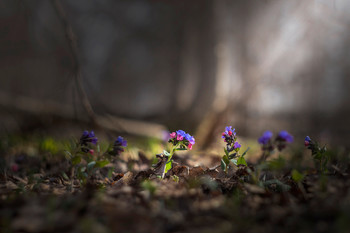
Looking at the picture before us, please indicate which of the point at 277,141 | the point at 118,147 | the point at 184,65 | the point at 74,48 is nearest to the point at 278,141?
the point at 277,141

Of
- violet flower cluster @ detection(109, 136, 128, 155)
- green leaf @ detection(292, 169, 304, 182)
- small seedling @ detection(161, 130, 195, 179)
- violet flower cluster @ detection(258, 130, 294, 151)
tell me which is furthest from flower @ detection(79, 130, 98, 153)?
green leaf @ detection(292, 169, 304, 182)

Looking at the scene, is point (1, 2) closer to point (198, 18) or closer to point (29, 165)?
point (198, 18)

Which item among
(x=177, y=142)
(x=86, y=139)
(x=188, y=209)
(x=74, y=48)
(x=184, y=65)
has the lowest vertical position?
(x=188, y=209)

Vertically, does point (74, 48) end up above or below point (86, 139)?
above

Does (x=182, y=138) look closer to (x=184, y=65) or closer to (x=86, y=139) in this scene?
(x=86, y=139)

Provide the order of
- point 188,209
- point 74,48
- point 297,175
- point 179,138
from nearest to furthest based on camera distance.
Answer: point 188,209 < point 297,175 < point 179,138 < point 74,48

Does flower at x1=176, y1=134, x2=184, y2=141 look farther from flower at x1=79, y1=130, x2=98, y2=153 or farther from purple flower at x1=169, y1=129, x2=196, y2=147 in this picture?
flower at x1=79, y1=130, x2=98, y2=153

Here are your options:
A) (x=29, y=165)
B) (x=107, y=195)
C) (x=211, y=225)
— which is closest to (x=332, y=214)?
(x=211, y=225)
